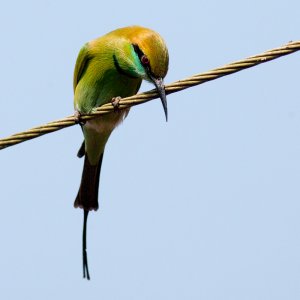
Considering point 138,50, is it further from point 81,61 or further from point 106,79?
point 81,61

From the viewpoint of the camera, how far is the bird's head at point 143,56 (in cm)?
404

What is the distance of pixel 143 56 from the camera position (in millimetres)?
4180

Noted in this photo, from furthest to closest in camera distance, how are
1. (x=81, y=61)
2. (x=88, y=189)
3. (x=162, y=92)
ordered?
1. (x=88, y=189)
2. (x=81, y=61)
3. (x=162, y=92)

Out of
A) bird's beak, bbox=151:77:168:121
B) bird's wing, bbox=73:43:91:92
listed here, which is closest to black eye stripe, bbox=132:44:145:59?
bird's beak, bbox=151:77:168:121

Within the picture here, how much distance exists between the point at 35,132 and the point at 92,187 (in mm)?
1747

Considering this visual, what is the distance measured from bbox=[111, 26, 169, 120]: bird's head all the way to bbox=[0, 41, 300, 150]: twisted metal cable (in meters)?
0.24

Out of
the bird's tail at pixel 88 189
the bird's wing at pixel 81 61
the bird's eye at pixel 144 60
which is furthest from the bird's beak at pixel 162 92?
the bird's tail at pixel 88 189

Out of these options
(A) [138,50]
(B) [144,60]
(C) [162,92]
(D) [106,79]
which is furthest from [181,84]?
(D) [106,79]

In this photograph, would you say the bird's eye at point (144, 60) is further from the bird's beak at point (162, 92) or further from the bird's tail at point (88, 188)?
the bird's tail at point (88, 188)

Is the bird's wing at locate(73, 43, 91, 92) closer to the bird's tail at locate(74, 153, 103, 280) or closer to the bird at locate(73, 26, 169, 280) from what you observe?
the bird at locate(73, 26, 169, 280)

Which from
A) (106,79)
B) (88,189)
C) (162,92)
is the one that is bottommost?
(88,189)

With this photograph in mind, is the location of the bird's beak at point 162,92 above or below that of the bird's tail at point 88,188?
above

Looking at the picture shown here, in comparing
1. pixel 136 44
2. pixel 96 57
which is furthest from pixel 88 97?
pixel 136 44

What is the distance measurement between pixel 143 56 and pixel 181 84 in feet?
2.66
